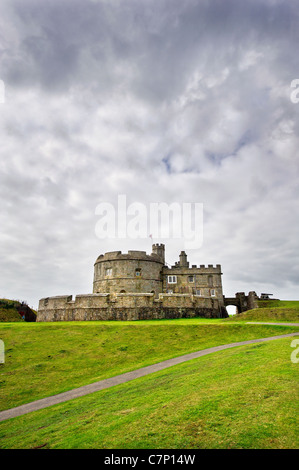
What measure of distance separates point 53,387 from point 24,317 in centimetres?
2764

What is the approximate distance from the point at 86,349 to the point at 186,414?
474 inches

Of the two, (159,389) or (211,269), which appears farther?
(211,269)

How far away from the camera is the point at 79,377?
13.2m

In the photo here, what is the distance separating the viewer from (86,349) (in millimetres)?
16766

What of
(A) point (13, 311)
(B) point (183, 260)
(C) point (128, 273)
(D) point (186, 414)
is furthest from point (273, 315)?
(A) point (13, 311)

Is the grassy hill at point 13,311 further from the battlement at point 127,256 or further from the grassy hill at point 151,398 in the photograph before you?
the grassy hill at point 151,398

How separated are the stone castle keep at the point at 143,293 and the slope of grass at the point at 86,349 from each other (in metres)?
7.16

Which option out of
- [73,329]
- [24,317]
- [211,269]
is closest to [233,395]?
[73,329]

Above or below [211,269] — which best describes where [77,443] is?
below

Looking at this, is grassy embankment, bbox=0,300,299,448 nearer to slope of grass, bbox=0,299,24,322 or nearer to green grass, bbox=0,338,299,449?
green grass, bbox=0,338,299,449

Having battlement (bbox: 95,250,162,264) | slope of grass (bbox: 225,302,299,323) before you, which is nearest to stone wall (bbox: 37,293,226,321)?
slope of grass (bbox: 225,302,299,323)
